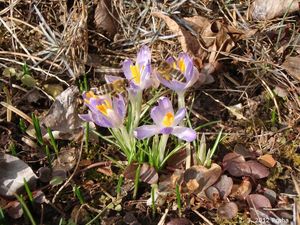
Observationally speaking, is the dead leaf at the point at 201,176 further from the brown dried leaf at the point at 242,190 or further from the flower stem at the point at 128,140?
the flower stem at the point at 128,140

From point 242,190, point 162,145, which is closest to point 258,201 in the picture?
point 242,190

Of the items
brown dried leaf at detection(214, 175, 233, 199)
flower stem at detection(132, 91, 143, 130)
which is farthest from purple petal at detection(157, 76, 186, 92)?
brown dried leaf at detection(214, 175, 233, 199)

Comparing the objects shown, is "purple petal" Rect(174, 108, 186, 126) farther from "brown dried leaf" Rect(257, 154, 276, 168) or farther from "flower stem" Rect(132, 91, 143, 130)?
"brown dried leaf" Rect(257, 154, 276, 168)

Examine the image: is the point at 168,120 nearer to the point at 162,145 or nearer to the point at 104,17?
the point at 162,145

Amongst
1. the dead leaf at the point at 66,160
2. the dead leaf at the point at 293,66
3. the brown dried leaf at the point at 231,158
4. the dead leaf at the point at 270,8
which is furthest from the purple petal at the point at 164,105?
the dead leaf at the point at 270,8

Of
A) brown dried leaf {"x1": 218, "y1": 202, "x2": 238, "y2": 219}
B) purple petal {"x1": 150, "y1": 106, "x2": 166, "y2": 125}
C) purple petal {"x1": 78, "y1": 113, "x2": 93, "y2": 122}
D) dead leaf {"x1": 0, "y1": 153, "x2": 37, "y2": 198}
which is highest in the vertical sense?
purple petal {"x1": 78, "y1": 113, "x2": 93, "y2": 122}

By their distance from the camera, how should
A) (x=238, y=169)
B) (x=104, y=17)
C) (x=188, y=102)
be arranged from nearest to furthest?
(x=238, y=169), (x=188, y=102), (x=104, y=17)

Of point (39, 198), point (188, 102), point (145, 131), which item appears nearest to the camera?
point (145, 131)

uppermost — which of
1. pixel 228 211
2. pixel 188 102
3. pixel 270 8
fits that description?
pixel 270 8
